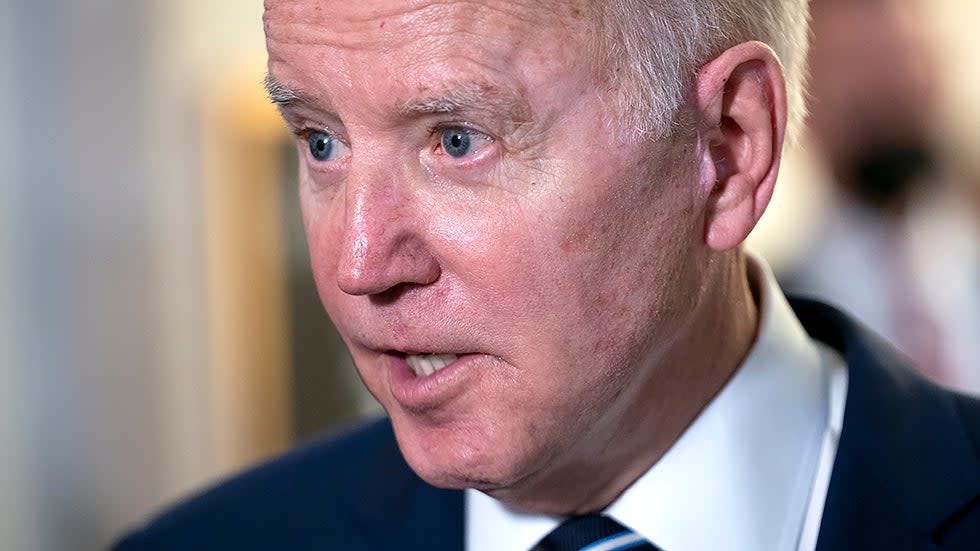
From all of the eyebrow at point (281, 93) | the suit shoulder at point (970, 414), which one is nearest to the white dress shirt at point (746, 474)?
the suit shoulder at point (970, 414)

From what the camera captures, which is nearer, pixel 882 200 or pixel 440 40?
pixel 440 40

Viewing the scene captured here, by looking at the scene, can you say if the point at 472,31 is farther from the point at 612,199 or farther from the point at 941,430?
the point at 941,430

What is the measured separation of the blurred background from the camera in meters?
2.75

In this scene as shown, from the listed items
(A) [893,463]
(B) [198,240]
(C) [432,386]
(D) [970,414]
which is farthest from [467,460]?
(B) [198,240]

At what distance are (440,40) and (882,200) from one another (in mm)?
Result: 1945

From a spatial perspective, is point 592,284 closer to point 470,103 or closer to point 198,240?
point 470,103

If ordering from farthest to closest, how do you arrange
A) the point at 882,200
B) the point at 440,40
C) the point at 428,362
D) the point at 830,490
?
the point at 882,200
the point at 830,490
the point at 428,362
the point at 440,40

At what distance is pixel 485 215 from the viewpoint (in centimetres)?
112

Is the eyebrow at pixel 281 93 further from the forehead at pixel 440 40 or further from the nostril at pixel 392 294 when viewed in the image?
the nostril at pixel 392 294

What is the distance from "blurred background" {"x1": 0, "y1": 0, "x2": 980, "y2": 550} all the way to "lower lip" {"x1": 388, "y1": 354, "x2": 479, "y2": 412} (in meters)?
1.76

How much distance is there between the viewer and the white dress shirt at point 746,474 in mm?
1313

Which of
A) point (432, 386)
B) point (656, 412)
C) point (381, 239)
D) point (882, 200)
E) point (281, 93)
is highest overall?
point (281, 93)

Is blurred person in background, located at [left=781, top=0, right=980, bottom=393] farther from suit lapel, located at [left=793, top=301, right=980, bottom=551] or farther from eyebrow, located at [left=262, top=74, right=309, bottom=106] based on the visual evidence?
eyebrow, located at [left=262, top=74, right=309, bottom=106]

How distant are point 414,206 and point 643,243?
0.22m
